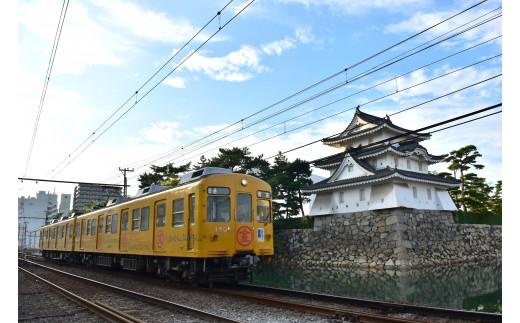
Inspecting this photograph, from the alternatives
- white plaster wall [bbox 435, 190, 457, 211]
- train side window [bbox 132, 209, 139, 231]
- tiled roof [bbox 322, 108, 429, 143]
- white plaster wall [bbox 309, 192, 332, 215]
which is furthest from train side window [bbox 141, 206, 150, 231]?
white plaster wall [bbox 435, 190, 457, 211]

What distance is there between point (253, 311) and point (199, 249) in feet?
8.25

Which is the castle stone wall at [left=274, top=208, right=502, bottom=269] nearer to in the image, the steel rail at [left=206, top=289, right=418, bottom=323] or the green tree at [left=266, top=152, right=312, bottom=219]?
the green tree at [left=266, top=152, right=312, bottom=219]

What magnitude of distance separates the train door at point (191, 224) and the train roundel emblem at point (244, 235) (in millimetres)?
1072

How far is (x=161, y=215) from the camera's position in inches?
436

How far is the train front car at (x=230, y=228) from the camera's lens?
9414 mm

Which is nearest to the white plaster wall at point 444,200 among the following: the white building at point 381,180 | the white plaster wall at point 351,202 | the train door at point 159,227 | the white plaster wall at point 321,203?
the white building at point 381,180

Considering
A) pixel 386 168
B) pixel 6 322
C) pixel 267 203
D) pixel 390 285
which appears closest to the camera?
pixel 6 322

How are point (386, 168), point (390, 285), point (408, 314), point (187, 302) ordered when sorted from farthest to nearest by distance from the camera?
1. point (386, 168)
2. point (390, 285)
3. point (187, 302)
4. point (408, 314)

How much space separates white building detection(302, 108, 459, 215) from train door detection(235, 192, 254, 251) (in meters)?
14.4

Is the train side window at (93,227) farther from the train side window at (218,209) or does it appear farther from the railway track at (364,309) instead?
the railway track at (364,309)
